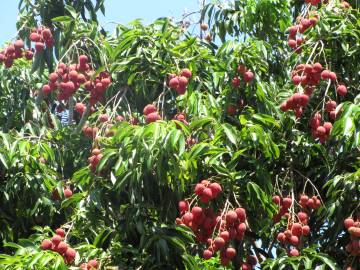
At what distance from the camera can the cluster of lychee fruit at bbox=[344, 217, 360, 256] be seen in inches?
159

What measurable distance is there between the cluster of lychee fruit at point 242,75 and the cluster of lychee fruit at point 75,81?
24.5 inches

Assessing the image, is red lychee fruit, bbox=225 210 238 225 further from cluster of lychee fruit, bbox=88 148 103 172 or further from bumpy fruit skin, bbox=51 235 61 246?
bumpy fruit skin, bbox=51 235 61 246

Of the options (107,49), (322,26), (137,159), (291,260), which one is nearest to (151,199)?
(137,159)

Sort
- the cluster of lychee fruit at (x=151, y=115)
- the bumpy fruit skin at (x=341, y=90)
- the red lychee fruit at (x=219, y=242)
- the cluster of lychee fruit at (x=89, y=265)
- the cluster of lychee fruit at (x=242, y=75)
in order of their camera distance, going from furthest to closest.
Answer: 1. the bumpy fruit skin at (x=341, y=90)
2. the cluster of lychee fruit at (x=242, y=75)
3. the cluster of lychee fruit at (x=151, y=115)
4. the cluster of lychee fruit at (x=89, y=265)
5. the red lychee fruit at (x=219, y=242)

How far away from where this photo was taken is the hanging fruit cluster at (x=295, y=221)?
4.18m

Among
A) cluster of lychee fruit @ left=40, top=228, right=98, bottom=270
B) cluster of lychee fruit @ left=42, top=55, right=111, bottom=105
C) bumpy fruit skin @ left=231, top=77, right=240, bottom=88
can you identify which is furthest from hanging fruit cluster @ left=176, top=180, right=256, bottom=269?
cluster of lychee fruit @ left=42, top=55, right=111, bottom=105

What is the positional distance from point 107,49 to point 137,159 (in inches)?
43.9

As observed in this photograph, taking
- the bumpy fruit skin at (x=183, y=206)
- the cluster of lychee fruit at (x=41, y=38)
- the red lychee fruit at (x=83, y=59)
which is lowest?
the bumpy fruit skin at (x=183, y=206)

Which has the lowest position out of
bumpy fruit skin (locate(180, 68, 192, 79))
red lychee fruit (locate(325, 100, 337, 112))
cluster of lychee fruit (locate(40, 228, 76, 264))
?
cluster of lychee fruit (locate(40, 228, 76, 264))

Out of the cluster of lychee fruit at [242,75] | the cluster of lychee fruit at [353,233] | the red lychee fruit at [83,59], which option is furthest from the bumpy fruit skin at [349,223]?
the red lychee fruit at [83,59]

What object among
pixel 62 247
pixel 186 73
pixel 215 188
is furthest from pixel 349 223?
pixel 62 247

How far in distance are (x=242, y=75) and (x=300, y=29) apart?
606 millimetres

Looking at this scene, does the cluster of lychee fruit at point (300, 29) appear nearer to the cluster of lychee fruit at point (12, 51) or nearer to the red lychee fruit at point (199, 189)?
the red lychee fruit at point (199, 189)

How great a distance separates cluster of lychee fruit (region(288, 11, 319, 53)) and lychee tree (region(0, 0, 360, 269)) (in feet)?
0.04
